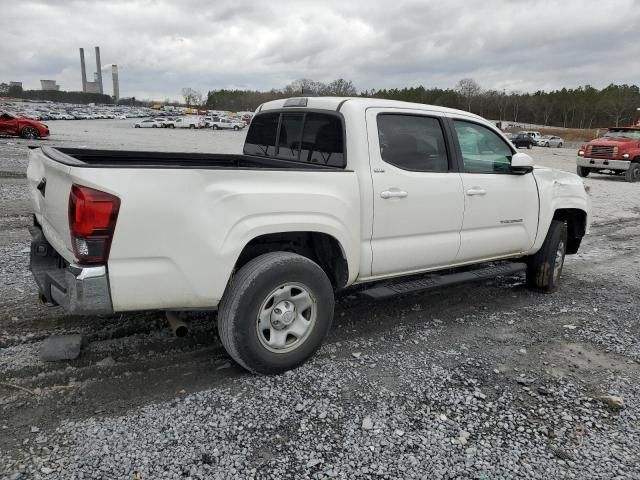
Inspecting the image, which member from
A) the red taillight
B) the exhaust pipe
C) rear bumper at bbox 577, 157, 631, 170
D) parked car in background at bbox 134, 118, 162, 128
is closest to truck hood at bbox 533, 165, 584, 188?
the exhaust pipe

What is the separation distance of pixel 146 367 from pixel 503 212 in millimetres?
3399

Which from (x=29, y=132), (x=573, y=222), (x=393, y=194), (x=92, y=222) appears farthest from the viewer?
(x=29, y=132)

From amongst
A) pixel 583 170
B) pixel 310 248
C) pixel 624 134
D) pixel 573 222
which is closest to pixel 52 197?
pixel 310 248

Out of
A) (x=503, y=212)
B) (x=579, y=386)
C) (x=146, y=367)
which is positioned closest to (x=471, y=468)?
(x=579, y=386)

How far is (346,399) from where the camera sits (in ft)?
10.9

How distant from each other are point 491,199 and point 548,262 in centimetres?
135

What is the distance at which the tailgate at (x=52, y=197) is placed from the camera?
3.00 metres

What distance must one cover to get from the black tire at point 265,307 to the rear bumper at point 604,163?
19082 millimetres

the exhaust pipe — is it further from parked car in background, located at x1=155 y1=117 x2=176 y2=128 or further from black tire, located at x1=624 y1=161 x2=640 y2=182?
parked car in background, located at x1=155 y1=117 x2=176 y2=128

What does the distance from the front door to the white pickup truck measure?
0.05 ft

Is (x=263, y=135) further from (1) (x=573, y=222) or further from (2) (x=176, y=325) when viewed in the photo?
(1) (x=573, y=222)

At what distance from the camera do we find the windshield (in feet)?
63.9

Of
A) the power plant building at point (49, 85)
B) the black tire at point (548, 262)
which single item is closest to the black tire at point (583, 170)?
the black tire at point (548, 262)

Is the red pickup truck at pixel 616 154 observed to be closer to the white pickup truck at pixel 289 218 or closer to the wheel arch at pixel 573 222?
the wheel arch at pixel 573 222
